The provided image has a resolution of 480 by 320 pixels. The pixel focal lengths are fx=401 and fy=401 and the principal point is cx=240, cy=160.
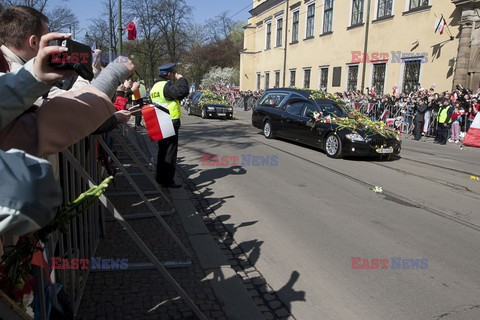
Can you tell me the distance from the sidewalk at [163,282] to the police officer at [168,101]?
5.40 ft

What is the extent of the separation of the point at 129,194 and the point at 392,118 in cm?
1609

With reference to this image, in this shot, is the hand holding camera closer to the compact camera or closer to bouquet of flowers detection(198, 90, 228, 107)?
the compact camera

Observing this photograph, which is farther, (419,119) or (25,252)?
(419,119)

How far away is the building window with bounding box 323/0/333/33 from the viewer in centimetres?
2891

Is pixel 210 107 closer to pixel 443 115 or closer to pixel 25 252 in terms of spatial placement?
pixel 443 115

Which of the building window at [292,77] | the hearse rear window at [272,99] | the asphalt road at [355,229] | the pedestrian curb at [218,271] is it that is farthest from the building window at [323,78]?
the pedestrian curb at [218,271]

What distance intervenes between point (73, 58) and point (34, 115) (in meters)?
0.28

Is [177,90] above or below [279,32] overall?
below

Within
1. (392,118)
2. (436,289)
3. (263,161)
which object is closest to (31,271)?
(436,289)

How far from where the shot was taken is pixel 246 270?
4.01m

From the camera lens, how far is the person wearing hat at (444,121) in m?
15.2

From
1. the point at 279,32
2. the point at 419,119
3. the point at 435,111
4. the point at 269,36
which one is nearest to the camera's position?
the point at 419,119

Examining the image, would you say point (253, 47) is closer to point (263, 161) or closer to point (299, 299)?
point (263, 161)

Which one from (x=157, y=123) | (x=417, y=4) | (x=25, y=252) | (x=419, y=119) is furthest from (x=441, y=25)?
(x=25, y=252)
